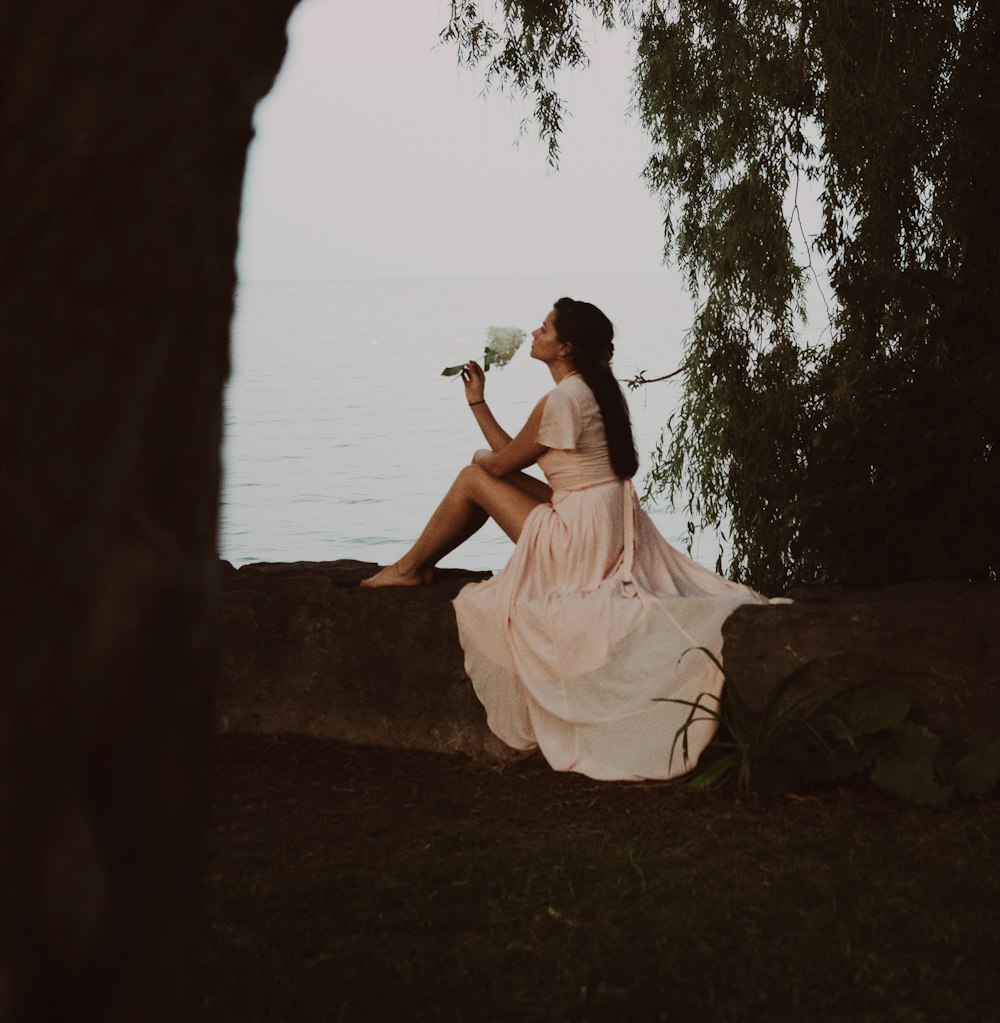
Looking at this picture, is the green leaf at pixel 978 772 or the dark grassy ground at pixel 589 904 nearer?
the dark grassy ground at pixel 589 904

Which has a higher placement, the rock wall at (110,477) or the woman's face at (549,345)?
the woman's face at (549,345)

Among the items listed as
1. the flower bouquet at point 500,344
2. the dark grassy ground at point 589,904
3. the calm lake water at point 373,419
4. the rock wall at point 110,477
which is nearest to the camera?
the rock wall at point 110,477

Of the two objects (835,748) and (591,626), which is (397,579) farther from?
(835,748)

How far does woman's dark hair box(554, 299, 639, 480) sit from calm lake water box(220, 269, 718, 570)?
59 cm

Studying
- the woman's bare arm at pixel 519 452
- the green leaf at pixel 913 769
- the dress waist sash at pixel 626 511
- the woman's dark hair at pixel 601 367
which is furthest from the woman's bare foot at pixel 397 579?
the green leaf at pixel 913 769

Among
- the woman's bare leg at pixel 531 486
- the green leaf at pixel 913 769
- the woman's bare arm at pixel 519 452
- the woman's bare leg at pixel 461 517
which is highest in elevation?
the woman's bare arm at pixel 519 452

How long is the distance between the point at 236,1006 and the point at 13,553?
6.73 ft

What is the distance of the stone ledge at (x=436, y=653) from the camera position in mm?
4414

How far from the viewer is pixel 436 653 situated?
5.05 m

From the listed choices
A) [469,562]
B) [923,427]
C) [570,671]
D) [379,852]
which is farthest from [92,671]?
[469,562]

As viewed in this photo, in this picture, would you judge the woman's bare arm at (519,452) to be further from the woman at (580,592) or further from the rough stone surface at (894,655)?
the rough stone surface at (894,655)

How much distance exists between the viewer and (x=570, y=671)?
4867mm

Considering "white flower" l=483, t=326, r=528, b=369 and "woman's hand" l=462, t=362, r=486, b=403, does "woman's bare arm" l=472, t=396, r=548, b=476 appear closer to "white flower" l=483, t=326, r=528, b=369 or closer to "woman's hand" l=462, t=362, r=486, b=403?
"woman's hand" l=462, t=362, r=486, b=403

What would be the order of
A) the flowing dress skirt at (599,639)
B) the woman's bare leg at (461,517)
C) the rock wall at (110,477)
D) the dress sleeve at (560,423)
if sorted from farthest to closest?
the woman's bare leg at (461,517), the dress sleeve at (560,423), the flowing dress skirt at (599,639), the rock wall at (110,477)
